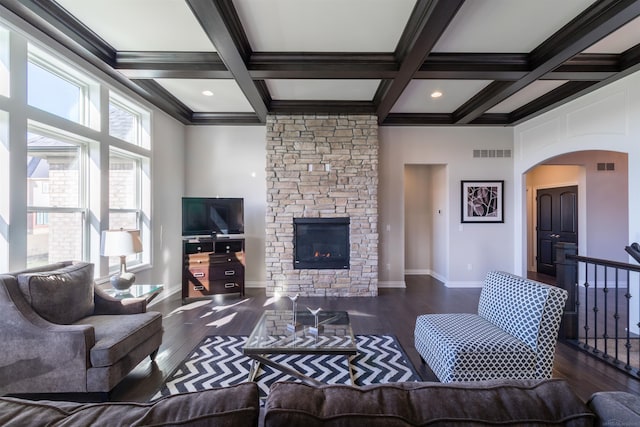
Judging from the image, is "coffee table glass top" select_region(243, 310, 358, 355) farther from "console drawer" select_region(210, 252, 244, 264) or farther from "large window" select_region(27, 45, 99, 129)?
"large window" select_region(27, 45, 99, 129)

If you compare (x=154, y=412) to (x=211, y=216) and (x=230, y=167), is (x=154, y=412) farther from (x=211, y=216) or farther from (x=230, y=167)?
(x=230, y=167)

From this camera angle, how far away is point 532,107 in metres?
4.62

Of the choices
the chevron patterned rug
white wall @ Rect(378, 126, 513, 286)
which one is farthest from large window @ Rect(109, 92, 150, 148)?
white wall @ Rect(378, 126, 513, 286)

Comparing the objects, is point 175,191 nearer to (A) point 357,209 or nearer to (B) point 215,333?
(B) point 215,333

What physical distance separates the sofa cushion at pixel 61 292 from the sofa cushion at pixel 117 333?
13cm

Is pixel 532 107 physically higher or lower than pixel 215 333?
higher

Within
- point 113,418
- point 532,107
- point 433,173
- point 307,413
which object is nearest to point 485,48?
point 532,107

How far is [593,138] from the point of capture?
12.6ft

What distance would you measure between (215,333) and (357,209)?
284 cm

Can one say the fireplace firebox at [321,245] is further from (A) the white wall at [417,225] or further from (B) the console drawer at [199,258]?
(A) the white wall at [417,225]

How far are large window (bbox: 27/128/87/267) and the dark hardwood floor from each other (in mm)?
A: 1422

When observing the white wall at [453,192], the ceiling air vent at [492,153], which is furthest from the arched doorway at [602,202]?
the white wall at [453,192]

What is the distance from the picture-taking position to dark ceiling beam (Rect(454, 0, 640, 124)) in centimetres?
230

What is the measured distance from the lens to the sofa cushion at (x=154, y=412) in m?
0.68
